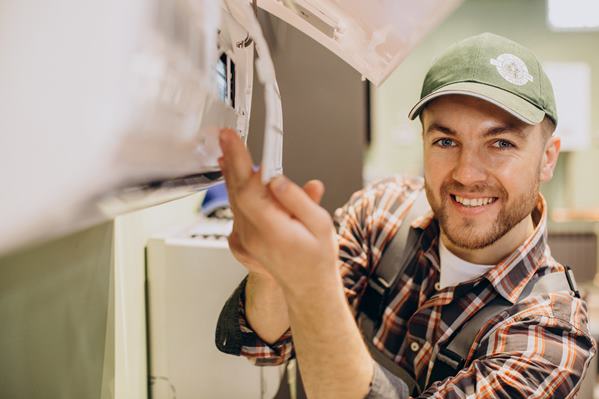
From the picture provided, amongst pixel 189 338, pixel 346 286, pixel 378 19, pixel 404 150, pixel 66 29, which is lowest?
pixel 189 338

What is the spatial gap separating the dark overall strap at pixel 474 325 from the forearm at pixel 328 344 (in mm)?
381

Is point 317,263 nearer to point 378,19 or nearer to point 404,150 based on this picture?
point 378,19

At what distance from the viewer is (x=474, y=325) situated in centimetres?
99

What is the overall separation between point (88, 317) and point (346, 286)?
0.62m

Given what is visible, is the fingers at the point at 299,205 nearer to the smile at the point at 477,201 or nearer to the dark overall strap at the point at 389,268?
the smile at the point at 477,201

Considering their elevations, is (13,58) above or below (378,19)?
below

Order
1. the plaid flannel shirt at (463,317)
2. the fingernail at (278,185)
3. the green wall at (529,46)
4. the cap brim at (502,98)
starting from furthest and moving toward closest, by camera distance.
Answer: the green wall at (529,46), the cap brim at (502,98), the plaid flannel shirt at (463,317), the fingernail at (278,185)

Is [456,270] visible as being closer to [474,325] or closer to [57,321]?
[474,325]

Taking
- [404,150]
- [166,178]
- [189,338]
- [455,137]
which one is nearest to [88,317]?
[189,338]

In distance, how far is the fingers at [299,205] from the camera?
0.45 meters

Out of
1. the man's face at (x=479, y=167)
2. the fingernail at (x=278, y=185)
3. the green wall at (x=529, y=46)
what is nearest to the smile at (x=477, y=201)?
the man's face at (x=479, y=167)

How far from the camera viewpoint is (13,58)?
273mm

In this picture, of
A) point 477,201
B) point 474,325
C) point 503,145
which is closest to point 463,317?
point 474,325

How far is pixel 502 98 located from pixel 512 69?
110 millimetres
